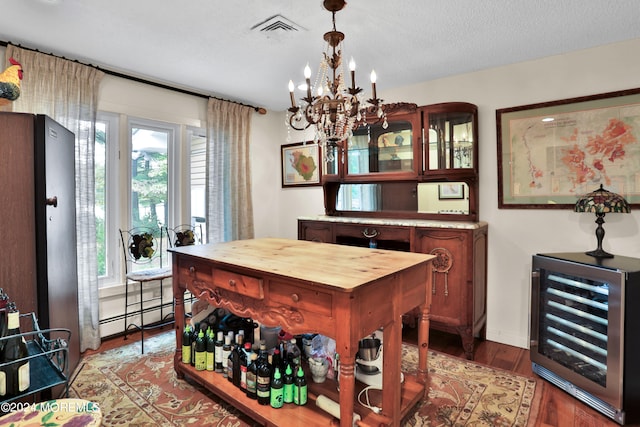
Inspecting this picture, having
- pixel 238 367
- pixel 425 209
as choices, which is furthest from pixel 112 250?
pixel 425 209

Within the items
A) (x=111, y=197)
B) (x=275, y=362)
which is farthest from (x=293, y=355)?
(x=111, y=197)

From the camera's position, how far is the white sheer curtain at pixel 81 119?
→ 8.46 feet

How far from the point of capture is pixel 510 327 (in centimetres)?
301

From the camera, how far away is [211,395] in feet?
7.23

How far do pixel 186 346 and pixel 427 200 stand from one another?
2.43 m

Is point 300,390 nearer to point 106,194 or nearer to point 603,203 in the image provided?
point 603,203

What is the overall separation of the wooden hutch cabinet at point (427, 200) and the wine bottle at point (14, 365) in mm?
2441

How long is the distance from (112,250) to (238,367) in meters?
1.90

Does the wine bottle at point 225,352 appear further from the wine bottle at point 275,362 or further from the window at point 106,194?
the window at point 106,194

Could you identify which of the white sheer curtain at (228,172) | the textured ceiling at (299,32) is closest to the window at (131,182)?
the white sheer curtain at (228,172)

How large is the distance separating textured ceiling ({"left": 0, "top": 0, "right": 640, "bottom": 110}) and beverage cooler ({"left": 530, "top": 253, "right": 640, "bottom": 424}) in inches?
59.9

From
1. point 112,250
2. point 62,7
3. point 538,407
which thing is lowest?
point 538,407

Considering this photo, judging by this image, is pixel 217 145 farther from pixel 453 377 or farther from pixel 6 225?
pixel 453 377

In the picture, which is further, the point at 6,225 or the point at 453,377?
the point at 453,377
